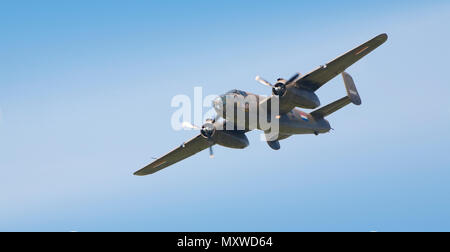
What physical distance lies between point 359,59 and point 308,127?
688 centimetres

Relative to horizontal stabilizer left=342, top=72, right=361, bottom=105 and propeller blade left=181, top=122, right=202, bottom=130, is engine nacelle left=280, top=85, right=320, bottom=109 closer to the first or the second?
horizontal stabilizer left=342, top=72, right=361, bottom=105

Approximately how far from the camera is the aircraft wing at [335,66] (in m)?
37.4

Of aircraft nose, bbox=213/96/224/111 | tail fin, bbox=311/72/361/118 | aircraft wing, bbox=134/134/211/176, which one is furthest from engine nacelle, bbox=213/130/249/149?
tail fin, bbox=311/72/361/118

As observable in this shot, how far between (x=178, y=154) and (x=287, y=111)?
34.9 feet

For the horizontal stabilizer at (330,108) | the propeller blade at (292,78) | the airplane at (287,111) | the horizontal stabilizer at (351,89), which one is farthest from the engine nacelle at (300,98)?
the horizontal stabilizer at (351,89)

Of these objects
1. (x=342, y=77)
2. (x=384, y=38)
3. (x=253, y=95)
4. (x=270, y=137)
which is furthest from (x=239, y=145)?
(x=384, y=38)

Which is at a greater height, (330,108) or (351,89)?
(351,89)

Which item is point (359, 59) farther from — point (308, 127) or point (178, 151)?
point (178, 151)

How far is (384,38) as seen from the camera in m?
37.3

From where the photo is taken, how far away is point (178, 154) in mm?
46344

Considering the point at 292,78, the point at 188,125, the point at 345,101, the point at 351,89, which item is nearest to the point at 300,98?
the point at 292,78

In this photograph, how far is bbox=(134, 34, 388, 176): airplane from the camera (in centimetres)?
3850

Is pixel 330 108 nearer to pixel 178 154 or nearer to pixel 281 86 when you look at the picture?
pixel 281 86

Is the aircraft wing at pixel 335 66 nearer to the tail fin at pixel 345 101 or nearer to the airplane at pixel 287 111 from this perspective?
the airplane at pixel 287 111
